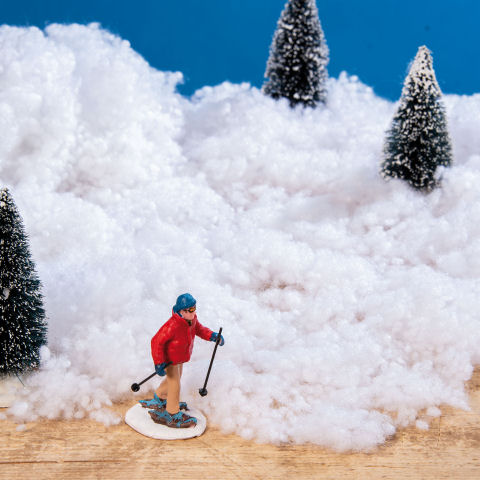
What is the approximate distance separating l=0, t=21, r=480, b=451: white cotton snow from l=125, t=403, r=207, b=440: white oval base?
0.43 ft

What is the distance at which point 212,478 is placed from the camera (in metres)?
3.61

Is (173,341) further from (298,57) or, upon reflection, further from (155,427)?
(298,57)

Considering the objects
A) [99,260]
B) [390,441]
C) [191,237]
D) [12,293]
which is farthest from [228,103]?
[390,441]

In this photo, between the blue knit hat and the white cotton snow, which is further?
the white cotton snow

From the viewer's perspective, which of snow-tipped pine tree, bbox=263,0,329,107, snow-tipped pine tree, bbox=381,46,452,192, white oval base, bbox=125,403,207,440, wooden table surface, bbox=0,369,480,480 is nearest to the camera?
wooden table surface, bbox=0,369,480,480

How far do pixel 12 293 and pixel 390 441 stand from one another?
108 inches

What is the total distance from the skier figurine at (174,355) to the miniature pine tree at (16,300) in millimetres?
919

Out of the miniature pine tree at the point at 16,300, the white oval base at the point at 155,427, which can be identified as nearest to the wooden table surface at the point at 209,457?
the white oval base at the point at 155,427

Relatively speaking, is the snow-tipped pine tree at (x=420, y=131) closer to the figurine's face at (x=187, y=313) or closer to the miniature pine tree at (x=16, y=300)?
the figurine's face at (x=187, y=313)

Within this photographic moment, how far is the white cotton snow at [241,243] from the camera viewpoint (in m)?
4.22

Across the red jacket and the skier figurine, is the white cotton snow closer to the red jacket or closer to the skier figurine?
the skier figurine

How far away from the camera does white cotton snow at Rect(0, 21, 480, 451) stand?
4.22 metres

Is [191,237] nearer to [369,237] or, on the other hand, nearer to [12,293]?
[369,237]

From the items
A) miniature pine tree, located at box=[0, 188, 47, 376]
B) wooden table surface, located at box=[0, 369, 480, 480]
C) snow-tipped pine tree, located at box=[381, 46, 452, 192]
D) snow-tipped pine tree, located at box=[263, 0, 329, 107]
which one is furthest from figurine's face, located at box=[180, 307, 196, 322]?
snow-tipped pine tree, located at box=[263, 0, 329, 107]
